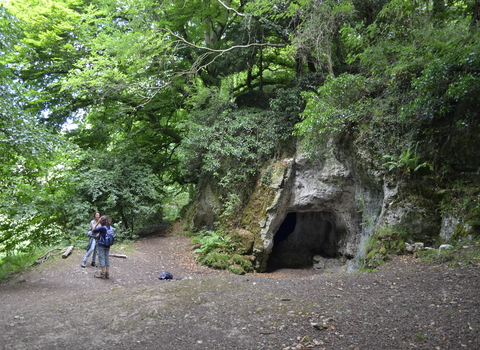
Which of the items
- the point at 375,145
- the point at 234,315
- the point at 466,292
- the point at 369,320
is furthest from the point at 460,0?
the point at 234,315

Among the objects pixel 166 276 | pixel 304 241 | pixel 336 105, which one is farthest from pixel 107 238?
pixel 304 241

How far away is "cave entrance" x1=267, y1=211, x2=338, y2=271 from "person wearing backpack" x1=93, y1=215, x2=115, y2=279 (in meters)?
7.11

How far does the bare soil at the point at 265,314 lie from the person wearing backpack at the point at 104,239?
1201 millimetres

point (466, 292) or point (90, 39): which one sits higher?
point (90, 39)

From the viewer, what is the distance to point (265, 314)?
15.1ft

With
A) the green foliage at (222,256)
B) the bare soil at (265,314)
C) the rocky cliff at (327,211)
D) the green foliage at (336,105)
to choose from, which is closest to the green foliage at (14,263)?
the bare soil at (265,314)

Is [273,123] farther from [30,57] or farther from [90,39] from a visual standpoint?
[30,57]

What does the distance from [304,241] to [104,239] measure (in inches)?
362

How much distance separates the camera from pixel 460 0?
834 centimetres

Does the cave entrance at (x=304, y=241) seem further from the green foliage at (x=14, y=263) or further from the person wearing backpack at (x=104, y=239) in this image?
the green foliage at (x=14, y=263)

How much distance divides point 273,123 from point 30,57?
35.7ft

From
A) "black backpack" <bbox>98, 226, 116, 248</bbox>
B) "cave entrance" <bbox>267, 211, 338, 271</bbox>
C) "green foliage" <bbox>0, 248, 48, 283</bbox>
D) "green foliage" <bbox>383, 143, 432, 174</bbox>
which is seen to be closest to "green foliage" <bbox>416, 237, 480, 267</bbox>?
"green foliage" <bbox>383, 143, 432, 174</bbox>

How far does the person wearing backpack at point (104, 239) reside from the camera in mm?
8117

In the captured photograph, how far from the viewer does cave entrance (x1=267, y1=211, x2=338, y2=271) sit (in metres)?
13.6
